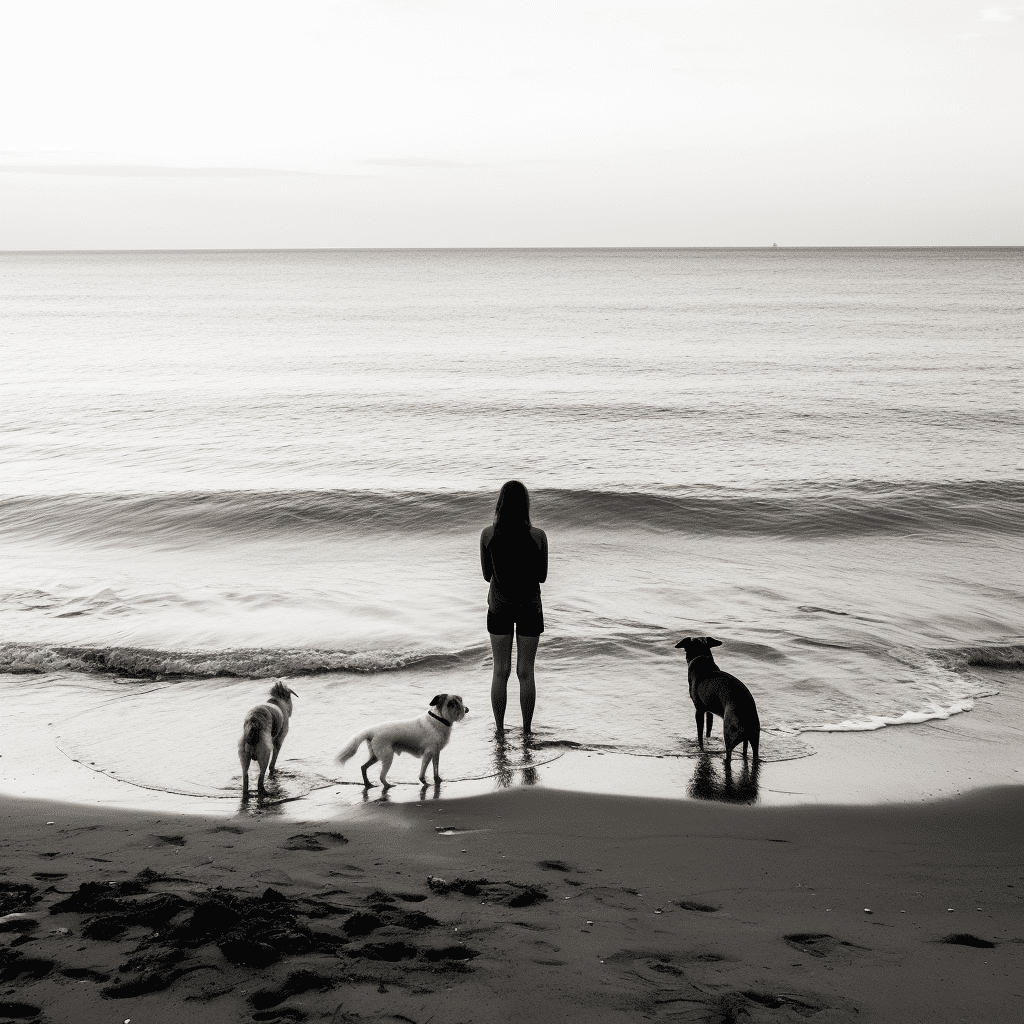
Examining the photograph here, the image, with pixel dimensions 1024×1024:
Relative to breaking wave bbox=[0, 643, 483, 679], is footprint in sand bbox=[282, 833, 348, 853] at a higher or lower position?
higher

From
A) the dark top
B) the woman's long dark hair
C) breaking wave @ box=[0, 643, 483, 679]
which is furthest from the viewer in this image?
breaking wave @ box=[0, 643, 483, 679]

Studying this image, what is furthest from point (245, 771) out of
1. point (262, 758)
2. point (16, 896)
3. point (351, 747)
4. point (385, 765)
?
point (16, 896)

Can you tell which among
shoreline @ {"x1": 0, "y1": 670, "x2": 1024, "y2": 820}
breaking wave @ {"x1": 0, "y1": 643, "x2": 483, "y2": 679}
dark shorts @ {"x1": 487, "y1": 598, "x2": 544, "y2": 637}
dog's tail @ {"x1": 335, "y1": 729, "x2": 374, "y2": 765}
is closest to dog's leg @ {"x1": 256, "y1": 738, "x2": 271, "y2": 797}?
shoreline @ {"x1": 0, "y1": 670, "x2": 1024, "y2": 820}

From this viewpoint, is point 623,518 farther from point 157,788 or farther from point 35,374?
point 35,374

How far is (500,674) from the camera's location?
6891 mm

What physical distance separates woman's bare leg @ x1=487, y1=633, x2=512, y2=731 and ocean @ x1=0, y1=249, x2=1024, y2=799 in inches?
8.8

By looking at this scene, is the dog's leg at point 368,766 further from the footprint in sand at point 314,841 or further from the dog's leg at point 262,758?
the footprint in sand at point 314,841

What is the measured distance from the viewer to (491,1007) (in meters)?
3.32

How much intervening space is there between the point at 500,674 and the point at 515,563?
0.94 m

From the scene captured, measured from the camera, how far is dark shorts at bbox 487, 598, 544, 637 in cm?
671

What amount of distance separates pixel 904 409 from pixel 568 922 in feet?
77.1

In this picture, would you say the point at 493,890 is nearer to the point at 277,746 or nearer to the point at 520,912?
the point at 520,912

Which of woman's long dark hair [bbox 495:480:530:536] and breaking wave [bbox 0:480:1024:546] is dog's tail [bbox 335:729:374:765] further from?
breaking wave [bbox 0:480:1024:546]

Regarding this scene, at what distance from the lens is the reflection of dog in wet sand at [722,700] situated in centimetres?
623
